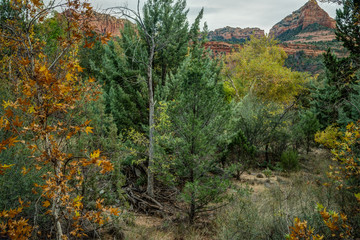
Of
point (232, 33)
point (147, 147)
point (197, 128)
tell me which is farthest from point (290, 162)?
point (232, 33)

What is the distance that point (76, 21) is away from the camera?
6.93ft

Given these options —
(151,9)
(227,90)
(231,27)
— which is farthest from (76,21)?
(231,27)

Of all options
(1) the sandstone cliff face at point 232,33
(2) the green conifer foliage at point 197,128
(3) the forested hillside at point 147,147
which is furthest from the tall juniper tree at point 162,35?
(1) the sandstone cliff face at point 232,33

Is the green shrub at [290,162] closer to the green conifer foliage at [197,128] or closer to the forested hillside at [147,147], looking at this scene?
the forested hillside at [147,147]

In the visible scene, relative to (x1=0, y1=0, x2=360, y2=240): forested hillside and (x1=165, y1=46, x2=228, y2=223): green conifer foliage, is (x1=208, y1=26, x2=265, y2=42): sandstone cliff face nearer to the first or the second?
(x1=0, y1=0, x2=360, y2=240): forested hillside

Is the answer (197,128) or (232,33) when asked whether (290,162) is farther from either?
(232,33)

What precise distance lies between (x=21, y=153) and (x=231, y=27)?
175281 mm

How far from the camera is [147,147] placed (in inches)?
285

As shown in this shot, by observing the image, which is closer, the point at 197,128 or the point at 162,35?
the point at 197,128

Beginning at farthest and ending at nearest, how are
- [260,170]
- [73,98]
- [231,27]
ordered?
1. [231,27]
2. [260,170]
3. [73,98]

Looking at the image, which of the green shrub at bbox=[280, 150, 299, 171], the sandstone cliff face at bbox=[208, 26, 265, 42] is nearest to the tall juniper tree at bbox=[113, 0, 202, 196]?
the green shrub at bbox=[280, 150, 299, 171]

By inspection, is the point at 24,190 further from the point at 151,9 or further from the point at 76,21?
the point at 151,9

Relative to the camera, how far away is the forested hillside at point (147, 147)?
76.9 inches

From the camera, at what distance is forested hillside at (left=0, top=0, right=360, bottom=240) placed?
1953 mm
